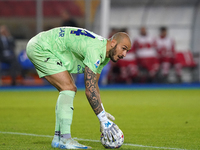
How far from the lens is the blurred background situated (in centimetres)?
1805

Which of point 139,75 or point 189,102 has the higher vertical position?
point 189,102

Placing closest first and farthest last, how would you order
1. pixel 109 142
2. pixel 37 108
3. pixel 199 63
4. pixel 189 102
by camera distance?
1. pixel 109 142
2. pixel 37 108
3. pixel 189 102
4. pixel 199 63

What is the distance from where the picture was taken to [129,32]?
21609 mm

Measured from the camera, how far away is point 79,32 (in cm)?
568

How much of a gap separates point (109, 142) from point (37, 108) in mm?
5284

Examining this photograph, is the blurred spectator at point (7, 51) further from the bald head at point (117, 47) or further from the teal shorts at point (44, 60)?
the bald head at point (117, 47)

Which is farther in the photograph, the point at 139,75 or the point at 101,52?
the point at 139,75

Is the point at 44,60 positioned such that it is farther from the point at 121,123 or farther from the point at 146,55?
the point at 146,55

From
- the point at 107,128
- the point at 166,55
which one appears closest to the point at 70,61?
the point at 107,128

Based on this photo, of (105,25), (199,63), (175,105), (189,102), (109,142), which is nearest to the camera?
(109,142)

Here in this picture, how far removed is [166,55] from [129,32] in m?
3.31

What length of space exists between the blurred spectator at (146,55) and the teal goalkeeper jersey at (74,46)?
40.8ft

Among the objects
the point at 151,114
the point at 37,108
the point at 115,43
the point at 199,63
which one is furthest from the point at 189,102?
the point at 199,63

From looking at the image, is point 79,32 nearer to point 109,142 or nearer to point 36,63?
point 36,63
